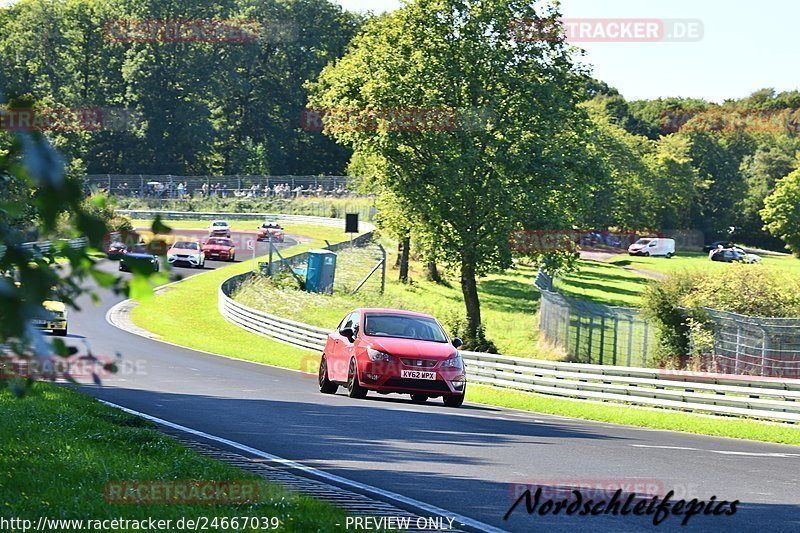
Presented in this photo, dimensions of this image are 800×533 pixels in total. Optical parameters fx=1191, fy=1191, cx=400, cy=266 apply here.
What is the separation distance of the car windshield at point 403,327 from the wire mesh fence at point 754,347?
10.0 metres

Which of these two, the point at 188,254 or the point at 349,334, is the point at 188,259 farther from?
the point at 349,334

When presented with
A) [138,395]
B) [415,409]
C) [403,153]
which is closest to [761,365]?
[415,409]

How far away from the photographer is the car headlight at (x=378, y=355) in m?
19.0

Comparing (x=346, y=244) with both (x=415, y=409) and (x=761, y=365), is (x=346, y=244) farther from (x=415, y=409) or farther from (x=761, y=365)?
(x=415, y=409)

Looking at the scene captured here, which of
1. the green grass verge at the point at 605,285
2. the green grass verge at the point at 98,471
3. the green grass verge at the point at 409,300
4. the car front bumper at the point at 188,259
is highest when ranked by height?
the green grass verge at the point at 98,471

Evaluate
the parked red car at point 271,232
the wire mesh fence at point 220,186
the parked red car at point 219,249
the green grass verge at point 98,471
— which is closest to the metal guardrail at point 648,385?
the green grass verge at point 98,471

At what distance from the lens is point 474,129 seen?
42.5m

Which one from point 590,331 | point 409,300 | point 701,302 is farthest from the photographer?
point 409,300

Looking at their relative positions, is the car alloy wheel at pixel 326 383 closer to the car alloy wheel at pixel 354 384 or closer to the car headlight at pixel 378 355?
the car alloy wheel at pixel 354 384

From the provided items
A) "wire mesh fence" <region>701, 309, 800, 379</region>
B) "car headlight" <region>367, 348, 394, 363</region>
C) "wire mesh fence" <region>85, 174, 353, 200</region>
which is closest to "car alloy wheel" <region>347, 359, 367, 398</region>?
"car headlight" <region>367, 348, 394, 363</region>

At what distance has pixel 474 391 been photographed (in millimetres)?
28734

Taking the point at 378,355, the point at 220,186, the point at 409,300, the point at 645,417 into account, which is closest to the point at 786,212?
the point at 220,186

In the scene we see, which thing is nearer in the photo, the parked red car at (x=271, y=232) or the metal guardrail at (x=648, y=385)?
the metal guardrail at (x=648, y=385)

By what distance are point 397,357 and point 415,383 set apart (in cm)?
54
